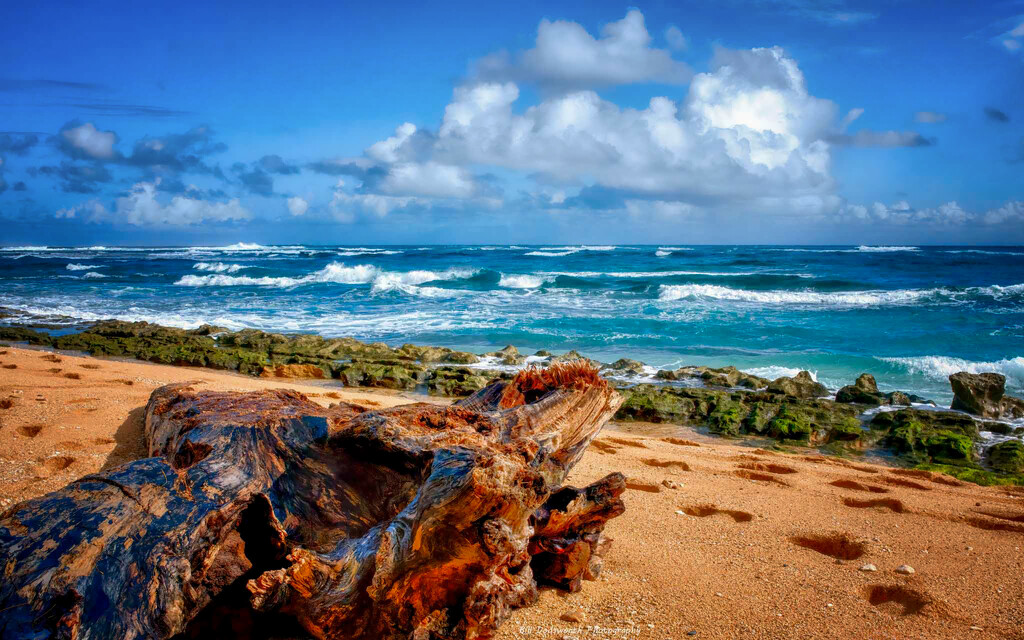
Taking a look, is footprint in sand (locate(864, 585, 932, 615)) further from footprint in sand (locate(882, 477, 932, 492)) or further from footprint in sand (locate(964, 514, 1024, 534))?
footprint in sand (locate(882, 477, 932, 492))

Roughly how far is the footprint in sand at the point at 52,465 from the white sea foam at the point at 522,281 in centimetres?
2812

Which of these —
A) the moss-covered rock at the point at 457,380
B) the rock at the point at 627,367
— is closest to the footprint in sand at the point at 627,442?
the moss-covered rock at the point at 457,380

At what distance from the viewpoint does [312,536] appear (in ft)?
8.12

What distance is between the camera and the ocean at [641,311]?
1309 cm

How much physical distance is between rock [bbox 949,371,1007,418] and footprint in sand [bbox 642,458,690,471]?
5.64 meters

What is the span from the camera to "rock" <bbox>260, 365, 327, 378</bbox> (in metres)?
10.1

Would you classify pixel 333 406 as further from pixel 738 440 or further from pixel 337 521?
pixel 738 440

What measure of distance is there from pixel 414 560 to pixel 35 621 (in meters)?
1.14

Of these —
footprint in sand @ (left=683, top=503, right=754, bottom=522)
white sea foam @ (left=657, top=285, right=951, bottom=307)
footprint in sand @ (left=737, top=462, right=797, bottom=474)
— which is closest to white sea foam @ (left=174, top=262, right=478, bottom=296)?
white sea foam @ (left=657, top=285, right=951, bottom=307)

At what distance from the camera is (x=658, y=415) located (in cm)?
809

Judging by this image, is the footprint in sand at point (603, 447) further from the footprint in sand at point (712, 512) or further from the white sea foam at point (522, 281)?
the white sea foam at point (522, 281)

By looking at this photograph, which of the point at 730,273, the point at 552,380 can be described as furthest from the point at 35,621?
the point at 730,273

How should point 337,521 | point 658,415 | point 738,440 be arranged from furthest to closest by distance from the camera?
point 658,415 < point 738,440 < point 337,521

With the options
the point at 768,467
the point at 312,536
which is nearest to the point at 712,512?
the point at 768,467
